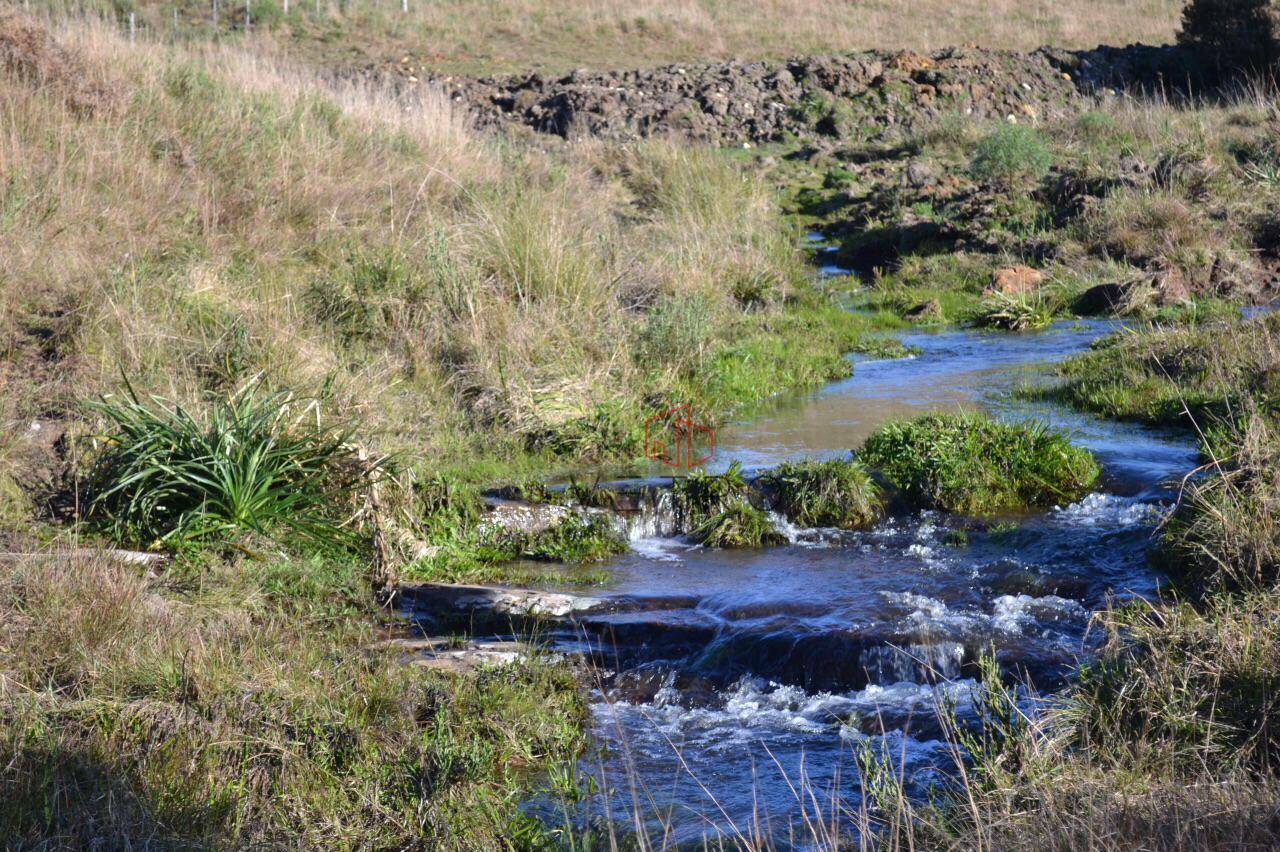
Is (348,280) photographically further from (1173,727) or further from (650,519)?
(1173,727)

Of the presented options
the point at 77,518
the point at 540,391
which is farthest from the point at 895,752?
the point at 540,391

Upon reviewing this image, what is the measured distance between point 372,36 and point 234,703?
3153 cm

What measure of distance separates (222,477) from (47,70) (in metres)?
7.29

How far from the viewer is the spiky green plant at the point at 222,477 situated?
584 centimetres

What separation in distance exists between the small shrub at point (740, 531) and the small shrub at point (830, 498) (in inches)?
9.1

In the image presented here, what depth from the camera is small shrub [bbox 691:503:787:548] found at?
22.3ft

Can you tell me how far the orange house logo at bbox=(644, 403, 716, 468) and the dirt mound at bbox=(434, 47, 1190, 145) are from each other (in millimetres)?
13632

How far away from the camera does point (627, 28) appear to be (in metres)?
35.7

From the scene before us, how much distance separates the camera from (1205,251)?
508 inches

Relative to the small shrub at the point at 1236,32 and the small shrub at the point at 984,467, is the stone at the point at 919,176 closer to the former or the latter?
the small shrub at the point at 1236,32

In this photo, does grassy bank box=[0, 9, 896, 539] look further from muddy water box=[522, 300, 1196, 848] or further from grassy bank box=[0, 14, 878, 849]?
muddy water box=[522, 300, 1196, 848]

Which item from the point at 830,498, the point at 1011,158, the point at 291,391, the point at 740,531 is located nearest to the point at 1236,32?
the point at 1011,158

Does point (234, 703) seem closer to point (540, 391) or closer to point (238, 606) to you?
point (238, 606)

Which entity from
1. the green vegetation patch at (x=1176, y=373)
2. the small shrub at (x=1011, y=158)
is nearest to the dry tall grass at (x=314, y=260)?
Answer: the green vegetation patch at (x=1176, y=373)
